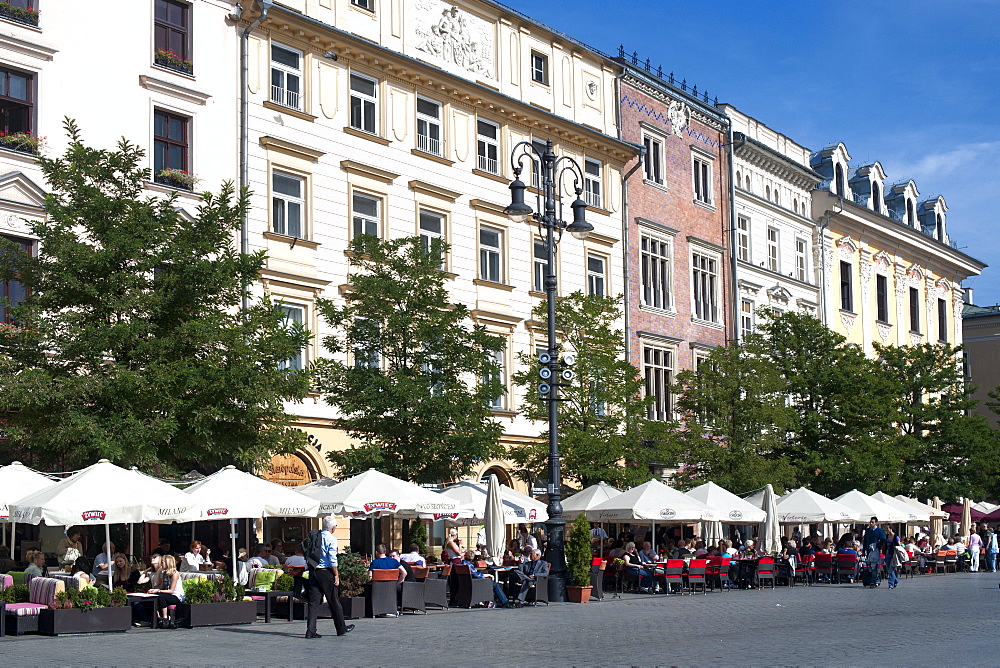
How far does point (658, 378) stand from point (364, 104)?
1504 centimetres

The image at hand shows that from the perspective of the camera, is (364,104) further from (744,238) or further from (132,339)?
(744,238)

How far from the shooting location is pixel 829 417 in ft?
143

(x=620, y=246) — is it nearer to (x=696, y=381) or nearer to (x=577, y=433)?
(x=696, y=381)

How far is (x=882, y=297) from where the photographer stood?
203ft

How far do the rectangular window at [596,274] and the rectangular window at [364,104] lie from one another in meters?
9.69

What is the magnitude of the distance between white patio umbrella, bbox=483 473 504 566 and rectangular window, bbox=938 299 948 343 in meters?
47.0

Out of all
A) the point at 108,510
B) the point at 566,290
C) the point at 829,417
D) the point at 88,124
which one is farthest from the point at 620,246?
the point at 108,510

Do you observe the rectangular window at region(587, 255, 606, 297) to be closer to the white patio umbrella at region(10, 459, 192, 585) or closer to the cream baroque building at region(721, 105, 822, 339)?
the cream baroque building at region(721, 105, 822, 339)

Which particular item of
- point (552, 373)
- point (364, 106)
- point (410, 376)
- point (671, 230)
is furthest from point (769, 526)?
point (671, 230)

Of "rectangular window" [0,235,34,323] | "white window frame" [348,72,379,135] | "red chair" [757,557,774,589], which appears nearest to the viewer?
"rectangular window" [0,235,34,323]

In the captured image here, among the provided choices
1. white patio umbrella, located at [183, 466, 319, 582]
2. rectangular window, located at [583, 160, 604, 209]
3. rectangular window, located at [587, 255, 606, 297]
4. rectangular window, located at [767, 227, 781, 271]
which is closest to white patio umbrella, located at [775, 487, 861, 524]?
rectangular window, located at [587, 255, 606, 297]

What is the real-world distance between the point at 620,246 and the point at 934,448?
589 inches

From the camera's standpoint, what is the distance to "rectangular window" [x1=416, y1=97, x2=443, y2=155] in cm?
3666

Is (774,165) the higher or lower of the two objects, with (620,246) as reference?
higher
